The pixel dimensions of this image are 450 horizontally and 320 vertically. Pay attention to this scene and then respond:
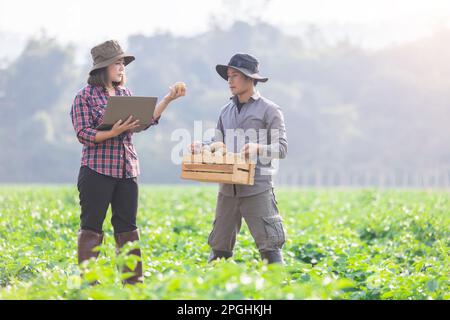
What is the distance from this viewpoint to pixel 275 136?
4945 mm

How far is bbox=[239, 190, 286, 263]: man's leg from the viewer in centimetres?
498

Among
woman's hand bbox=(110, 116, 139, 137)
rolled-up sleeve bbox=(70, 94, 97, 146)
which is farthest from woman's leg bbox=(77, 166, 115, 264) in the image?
woman's hand bbox=(110, 116, 139, 137)

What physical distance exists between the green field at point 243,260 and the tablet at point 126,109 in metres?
0.84

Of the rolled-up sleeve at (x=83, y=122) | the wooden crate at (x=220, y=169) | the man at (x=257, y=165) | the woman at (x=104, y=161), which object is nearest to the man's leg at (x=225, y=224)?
the man at (x=257, y=165)

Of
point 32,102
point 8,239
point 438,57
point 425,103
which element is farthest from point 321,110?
point 8,239

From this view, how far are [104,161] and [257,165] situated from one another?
97cm

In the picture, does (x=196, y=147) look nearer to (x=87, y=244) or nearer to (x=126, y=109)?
(x=126, y=109)

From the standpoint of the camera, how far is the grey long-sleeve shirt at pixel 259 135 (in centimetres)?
495

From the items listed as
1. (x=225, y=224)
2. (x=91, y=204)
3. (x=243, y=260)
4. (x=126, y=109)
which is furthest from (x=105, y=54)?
(x=243, y=260)

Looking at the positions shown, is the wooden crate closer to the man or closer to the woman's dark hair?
the man

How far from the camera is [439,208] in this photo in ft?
36.2

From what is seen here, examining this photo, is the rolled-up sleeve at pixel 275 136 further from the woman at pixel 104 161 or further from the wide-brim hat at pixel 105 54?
the wide-brim hat at pixel 105 54
